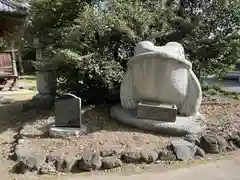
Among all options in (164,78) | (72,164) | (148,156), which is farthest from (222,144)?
(72,164)

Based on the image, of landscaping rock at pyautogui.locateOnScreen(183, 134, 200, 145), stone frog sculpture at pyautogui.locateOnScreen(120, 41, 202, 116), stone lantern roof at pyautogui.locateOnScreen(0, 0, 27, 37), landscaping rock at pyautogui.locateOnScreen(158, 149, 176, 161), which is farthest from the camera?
stone lantern roof at pyautogui.locateOnScreen(0, 0, 27, 37)

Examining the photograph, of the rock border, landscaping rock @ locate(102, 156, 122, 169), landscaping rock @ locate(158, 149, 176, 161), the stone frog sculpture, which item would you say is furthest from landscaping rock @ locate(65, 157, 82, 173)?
the stone frog sculpture

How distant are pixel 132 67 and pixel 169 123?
4.41 ft

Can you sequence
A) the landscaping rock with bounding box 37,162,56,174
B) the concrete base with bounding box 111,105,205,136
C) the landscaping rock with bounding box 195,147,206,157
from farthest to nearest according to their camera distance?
1. the concrete base with bounding box 111,105,205,136
2. the landscaping rock with bounding box 195,147,206,157
3. the landscaping rock with bounding box 37,162,56,174

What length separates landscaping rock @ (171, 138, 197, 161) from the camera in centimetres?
531

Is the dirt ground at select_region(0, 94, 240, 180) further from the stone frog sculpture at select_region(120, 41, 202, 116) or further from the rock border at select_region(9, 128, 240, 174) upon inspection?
the stone frog sculpture at select_region(120, 41, 202, 116)

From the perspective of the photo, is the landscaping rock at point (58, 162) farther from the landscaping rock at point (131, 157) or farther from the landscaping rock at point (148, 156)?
the landscaping rock at point (148, 156)

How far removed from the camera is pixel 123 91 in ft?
22.2

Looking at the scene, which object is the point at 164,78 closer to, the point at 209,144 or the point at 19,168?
the point at 209,144

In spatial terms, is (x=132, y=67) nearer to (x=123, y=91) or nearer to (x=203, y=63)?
(x=123, y=91)

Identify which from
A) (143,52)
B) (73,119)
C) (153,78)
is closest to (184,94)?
(153,78)

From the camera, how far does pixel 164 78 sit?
630 cm

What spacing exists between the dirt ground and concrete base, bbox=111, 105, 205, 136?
14 cm

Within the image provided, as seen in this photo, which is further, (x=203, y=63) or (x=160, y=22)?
(x=203, y=63)
